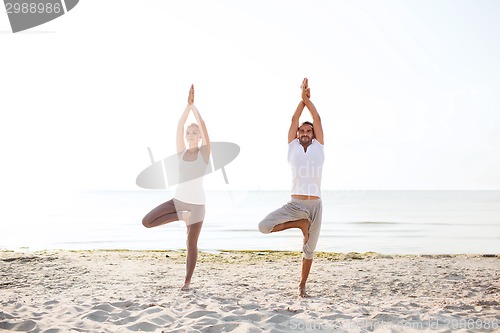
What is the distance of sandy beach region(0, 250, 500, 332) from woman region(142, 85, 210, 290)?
0.94 metres

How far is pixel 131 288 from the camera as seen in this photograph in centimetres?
699

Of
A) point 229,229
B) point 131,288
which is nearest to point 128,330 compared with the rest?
point 131,288

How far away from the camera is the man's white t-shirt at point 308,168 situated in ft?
20.6

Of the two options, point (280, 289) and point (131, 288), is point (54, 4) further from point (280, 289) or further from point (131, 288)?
point (280, 289)

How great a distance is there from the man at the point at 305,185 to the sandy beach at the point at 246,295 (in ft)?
3.00

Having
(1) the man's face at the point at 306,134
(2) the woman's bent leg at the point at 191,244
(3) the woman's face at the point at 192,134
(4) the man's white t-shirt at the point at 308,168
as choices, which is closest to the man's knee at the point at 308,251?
(4) the man's white t-shirt at the point at 308,168

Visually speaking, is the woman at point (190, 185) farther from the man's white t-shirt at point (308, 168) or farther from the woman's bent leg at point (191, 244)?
the man's white t-shirt at point (308, 168)

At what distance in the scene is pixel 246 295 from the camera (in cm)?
654

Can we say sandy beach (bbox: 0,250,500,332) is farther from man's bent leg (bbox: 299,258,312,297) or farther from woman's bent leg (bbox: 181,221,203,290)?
woman's bent leg (bbox: 181,221,203,290)

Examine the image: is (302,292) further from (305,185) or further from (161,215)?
(161,215)

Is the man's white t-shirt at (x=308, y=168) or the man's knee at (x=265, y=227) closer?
the man's knee at (x=265, y=227)

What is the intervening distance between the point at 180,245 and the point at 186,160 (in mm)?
8195

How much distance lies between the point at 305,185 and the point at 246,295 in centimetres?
165

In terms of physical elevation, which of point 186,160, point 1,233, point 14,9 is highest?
point 14,9
